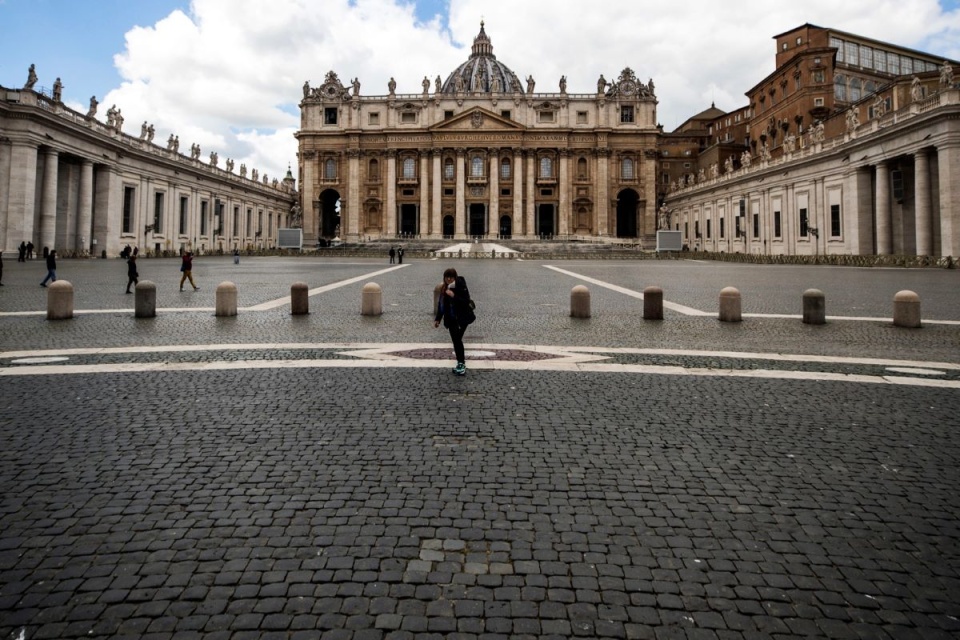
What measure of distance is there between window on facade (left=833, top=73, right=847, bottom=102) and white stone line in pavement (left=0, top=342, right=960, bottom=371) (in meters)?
57.9

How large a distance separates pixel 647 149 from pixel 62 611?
278 feet

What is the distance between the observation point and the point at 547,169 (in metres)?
81.9

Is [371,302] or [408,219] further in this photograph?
[408,219]

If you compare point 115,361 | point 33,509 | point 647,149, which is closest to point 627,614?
point 33,509

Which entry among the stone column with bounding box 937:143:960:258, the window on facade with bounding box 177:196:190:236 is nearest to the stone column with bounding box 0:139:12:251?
the window on facade with bounding box 177:196:190:236

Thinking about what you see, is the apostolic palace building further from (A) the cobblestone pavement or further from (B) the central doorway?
(A) the cobblestone pavement

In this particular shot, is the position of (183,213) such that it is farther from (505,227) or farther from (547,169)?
(547,169)

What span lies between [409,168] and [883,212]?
56.2 metres

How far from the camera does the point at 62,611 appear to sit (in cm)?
267

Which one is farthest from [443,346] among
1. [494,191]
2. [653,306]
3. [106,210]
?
[494,191]

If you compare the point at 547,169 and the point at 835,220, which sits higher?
the point at 547,169

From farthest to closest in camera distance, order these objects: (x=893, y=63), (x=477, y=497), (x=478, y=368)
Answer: (x=893, y=63) < (x=478, y=368) < (x=477, y=497)

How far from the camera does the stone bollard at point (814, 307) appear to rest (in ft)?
39.8

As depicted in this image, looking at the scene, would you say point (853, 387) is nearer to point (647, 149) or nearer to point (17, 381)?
point (17, 381)
